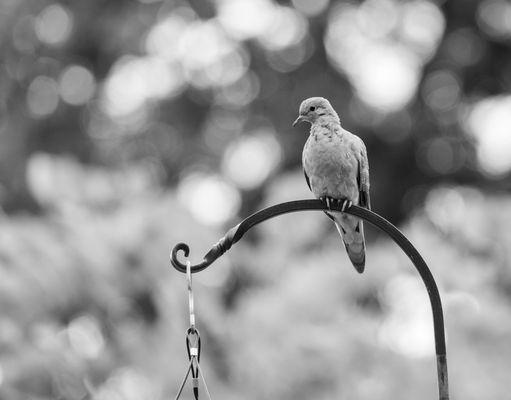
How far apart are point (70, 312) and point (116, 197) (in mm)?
1055

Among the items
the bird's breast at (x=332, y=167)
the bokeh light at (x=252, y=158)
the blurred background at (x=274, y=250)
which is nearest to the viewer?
the bird's breast at (x=332, y=167)

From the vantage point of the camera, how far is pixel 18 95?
34.8 ft

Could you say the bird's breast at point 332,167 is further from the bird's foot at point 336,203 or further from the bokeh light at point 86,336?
the bokeh light at point 86,336

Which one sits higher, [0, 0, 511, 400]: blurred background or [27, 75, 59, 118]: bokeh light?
[27, 75, 59, 118]: bokeh light

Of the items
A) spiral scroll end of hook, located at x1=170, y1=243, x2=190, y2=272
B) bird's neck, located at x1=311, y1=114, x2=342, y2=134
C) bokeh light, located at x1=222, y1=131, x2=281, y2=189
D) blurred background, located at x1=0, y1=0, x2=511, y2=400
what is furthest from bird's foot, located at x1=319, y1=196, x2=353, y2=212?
bokeh light, located at x1=222, y1=131, x2=281, y2=189

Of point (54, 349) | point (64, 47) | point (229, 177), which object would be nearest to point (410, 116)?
point (229, 177)

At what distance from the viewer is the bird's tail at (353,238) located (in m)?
3.84

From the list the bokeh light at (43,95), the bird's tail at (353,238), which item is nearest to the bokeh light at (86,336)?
the bird's tail at (353,238)

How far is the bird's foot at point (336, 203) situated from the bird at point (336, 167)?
24 mm

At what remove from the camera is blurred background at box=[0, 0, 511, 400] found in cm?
524

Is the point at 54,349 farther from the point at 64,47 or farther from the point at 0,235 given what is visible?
the point at 64,47

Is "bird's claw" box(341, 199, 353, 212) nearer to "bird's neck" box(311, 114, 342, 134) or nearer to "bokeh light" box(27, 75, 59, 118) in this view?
"bird's neck" box(311, 114, 342, 134)

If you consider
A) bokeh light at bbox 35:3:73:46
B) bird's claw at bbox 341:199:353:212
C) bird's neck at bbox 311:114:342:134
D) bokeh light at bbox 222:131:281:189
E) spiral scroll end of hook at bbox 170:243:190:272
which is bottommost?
spiral scroll end of hook at bbox 170:243:190:272

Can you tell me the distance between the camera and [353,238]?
3.93 meters
